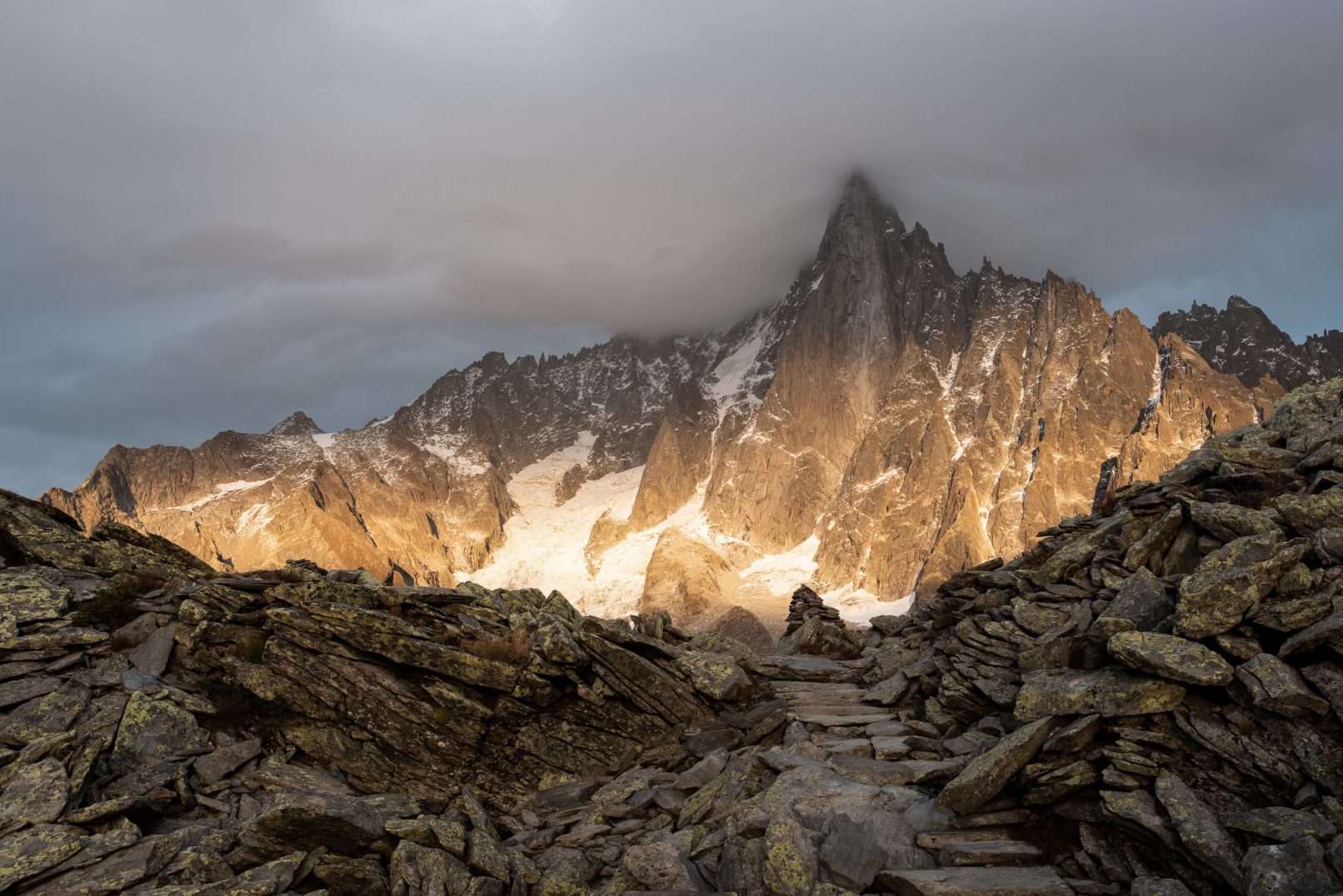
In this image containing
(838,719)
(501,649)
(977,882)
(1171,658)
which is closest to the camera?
(977,882)

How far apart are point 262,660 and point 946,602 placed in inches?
943

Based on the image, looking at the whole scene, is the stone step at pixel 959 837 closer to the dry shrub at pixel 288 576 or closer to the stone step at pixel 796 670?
the stone step at pixel 796 670

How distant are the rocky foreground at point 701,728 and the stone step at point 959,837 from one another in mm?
59

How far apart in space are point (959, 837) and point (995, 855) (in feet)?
2.79

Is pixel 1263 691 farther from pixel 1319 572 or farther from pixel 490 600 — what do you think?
pixel 490 600

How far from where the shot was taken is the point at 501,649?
22953 millimetres

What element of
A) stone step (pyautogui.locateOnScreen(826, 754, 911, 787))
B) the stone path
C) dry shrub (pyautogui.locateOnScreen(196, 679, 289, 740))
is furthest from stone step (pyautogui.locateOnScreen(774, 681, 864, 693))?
dry shrub (pyautogui.locateOnScreen(196, 679, 289, 740))

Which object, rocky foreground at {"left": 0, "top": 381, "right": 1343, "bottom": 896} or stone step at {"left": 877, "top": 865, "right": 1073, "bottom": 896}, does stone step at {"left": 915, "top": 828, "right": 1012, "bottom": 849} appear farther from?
stone step at {"left": 877, "top": 865, "right": 1073, "bottom": 896}

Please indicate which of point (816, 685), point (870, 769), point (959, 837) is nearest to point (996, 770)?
point (959, 837)

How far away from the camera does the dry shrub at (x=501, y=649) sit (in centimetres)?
2275

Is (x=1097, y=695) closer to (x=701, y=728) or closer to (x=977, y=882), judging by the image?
(x=977, y=882)

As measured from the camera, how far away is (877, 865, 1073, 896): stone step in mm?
12047

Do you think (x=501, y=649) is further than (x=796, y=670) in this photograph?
No

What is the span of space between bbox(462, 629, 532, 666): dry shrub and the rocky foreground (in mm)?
102
